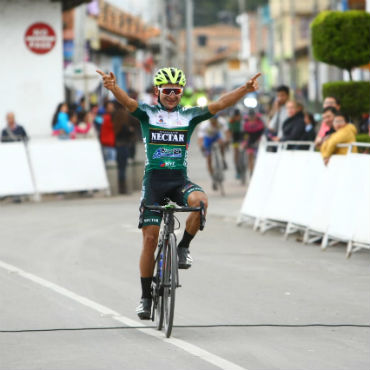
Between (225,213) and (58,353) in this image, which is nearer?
(58,353)

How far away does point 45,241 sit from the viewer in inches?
631

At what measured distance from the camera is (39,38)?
91.4ft

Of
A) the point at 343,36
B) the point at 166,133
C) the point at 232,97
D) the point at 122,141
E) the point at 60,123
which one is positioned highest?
the point at 343,36

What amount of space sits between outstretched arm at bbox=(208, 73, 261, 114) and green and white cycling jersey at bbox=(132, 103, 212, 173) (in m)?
0.14

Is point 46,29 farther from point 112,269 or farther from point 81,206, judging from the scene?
point 112,269

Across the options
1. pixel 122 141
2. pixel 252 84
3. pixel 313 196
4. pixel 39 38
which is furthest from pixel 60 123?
pixel 252 84

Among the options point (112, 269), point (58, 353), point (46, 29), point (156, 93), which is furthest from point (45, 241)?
point (46, 29)

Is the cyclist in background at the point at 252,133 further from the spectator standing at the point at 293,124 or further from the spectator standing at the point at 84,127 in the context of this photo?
the spectator standing at the point at 293,124

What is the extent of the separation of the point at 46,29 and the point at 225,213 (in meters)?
9.39

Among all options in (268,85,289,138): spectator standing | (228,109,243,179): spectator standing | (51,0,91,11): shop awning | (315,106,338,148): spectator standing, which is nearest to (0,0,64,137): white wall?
(51,0,91,11): shop awning

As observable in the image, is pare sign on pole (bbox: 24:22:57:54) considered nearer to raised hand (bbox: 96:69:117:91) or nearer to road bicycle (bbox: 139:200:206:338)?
raised hand (bbox: 96:69:117:91)

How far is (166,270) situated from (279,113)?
444 inches

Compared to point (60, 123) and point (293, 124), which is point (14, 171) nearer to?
point (60, 123)

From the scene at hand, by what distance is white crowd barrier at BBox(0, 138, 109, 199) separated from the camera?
Answer: 2292 cm
